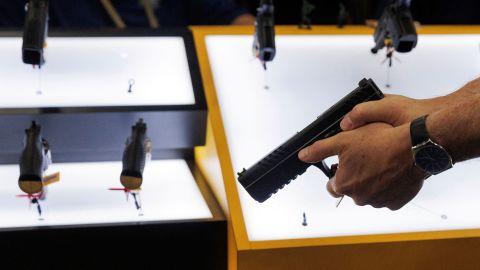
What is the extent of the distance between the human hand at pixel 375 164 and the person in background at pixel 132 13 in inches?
48.3

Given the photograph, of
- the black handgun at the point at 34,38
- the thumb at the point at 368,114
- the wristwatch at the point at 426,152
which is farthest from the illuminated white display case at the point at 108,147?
the wristwatch at the point at 426,152

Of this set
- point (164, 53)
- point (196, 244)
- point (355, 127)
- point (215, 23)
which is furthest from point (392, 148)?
point (215, 23)

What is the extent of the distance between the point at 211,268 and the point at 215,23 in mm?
1170

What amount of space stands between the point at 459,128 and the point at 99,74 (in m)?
0.95

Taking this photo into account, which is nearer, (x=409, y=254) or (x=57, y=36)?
(x=409, y=254)

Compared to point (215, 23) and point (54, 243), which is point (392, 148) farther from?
point (215, 23)

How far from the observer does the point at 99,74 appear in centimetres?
191

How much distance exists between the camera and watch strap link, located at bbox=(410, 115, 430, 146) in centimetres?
128

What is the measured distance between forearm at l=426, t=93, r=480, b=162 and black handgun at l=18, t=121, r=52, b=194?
2.45 ft

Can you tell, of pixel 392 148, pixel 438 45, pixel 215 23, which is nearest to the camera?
pixel 392 148

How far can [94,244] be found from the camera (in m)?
1.56

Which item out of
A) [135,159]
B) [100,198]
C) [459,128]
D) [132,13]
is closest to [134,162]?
[135,159]

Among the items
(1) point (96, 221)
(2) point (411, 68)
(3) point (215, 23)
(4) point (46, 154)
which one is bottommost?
(1) point (96, 221)

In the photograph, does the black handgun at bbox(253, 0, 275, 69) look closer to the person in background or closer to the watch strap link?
the watch strap link
